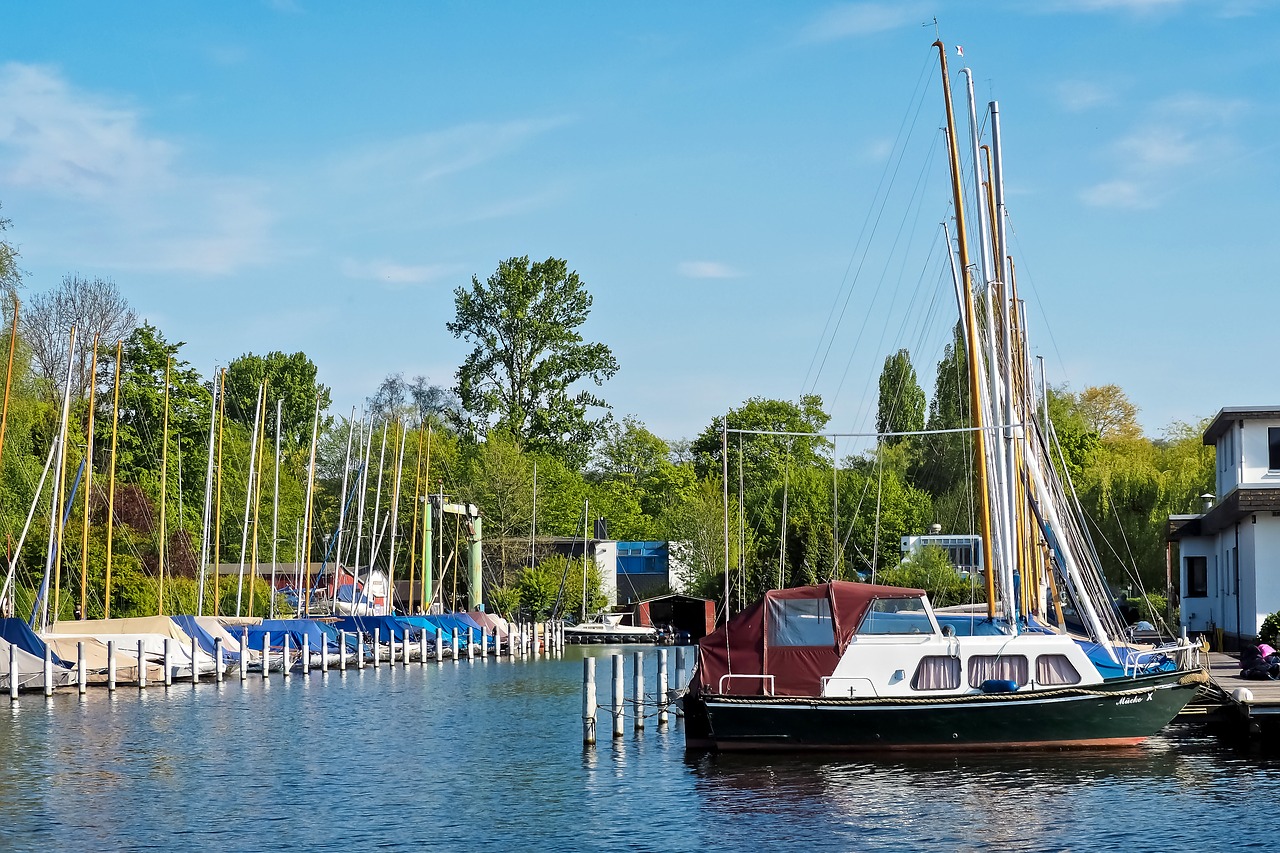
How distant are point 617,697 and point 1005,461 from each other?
11143 millimetres

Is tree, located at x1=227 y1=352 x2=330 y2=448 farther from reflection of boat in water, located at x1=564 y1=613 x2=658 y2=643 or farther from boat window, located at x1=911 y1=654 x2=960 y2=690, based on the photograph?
boat window, located at x1=911 y1=654 x2=960 y2=690

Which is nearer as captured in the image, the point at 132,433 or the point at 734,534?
the point at 132,433

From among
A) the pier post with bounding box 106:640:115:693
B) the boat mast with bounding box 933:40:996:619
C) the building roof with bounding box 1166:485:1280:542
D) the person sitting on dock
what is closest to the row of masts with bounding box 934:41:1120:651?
the boat mast with bounding box 933:40:996:619

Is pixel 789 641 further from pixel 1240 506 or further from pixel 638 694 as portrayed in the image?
pixel 1240 506

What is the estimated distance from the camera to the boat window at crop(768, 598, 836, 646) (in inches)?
1289

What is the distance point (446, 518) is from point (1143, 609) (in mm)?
56608

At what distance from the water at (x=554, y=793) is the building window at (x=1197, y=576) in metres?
26.6

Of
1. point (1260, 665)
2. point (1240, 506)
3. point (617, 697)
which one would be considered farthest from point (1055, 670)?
point (1240, 506)

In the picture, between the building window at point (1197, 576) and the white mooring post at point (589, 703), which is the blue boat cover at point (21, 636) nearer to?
the white mooring post at point (589, 703)

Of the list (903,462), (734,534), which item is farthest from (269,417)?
(903,462)

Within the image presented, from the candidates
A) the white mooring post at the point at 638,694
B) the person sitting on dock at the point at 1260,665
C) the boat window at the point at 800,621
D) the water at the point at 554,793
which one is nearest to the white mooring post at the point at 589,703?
the water at the point at 554,793

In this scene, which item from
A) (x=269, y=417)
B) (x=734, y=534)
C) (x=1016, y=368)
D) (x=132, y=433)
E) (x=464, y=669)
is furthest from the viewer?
(x=269, y=417)

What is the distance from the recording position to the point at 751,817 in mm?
27016

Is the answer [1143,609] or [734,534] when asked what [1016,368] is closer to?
[1143,609]
